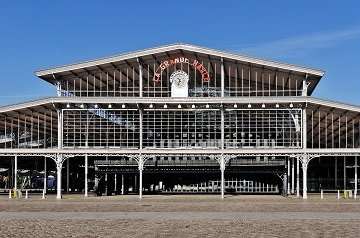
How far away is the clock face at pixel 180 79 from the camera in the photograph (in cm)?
6119

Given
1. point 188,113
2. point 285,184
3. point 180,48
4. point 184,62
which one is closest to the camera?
point 180,48

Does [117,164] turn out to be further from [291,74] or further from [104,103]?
[291,74]

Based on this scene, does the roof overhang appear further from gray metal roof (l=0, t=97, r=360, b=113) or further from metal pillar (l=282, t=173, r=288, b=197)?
metal pillar (l=282, t=173, r=288, b=197)

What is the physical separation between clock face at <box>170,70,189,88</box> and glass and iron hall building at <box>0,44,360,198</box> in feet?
0.32

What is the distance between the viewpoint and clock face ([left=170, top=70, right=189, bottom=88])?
6119 cm

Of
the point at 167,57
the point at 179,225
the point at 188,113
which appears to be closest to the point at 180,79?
the point at 167,57

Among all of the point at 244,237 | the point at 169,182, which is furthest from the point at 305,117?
the point at 244,237

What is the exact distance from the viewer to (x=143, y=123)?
62.0 metres

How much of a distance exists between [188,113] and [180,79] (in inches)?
137

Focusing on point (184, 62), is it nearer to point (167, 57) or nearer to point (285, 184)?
point (167, 57)

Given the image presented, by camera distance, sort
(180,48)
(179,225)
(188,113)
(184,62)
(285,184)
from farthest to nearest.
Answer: (285,184) < (188,113) < (184,62) < (180,48) < (179,225)

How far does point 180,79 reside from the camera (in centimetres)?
6128

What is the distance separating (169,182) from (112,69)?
16245mm

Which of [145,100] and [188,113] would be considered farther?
[188,113]
